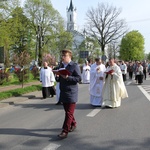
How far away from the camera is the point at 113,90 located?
30.3ft

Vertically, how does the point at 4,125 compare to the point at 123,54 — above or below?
below

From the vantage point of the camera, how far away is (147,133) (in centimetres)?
591

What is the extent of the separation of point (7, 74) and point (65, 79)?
15.5 m

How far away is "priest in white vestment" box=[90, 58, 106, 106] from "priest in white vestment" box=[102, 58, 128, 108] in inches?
10.3

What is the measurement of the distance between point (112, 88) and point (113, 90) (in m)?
0.09

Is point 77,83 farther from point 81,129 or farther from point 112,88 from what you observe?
point 112,88

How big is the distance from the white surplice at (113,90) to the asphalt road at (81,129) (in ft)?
1.08

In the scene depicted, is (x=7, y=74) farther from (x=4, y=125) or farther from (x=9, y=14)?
(x=9, y=14)

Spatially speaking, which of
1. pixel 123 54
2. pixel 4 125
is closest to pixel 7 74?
pixel 4 125

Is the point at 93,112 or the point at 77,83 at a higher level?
the point at 77,83

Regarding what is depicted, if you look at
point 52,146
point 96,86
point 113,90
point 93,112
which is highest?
point 96,86

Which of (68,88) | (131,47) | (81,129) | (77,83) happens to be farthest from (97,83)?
(131,47)

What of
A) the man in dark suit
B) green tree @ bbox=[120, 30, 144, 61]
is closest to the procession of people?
the man in dark suit

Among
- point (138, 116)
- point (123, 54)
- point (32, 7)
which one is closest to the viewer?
point (138, 116)
